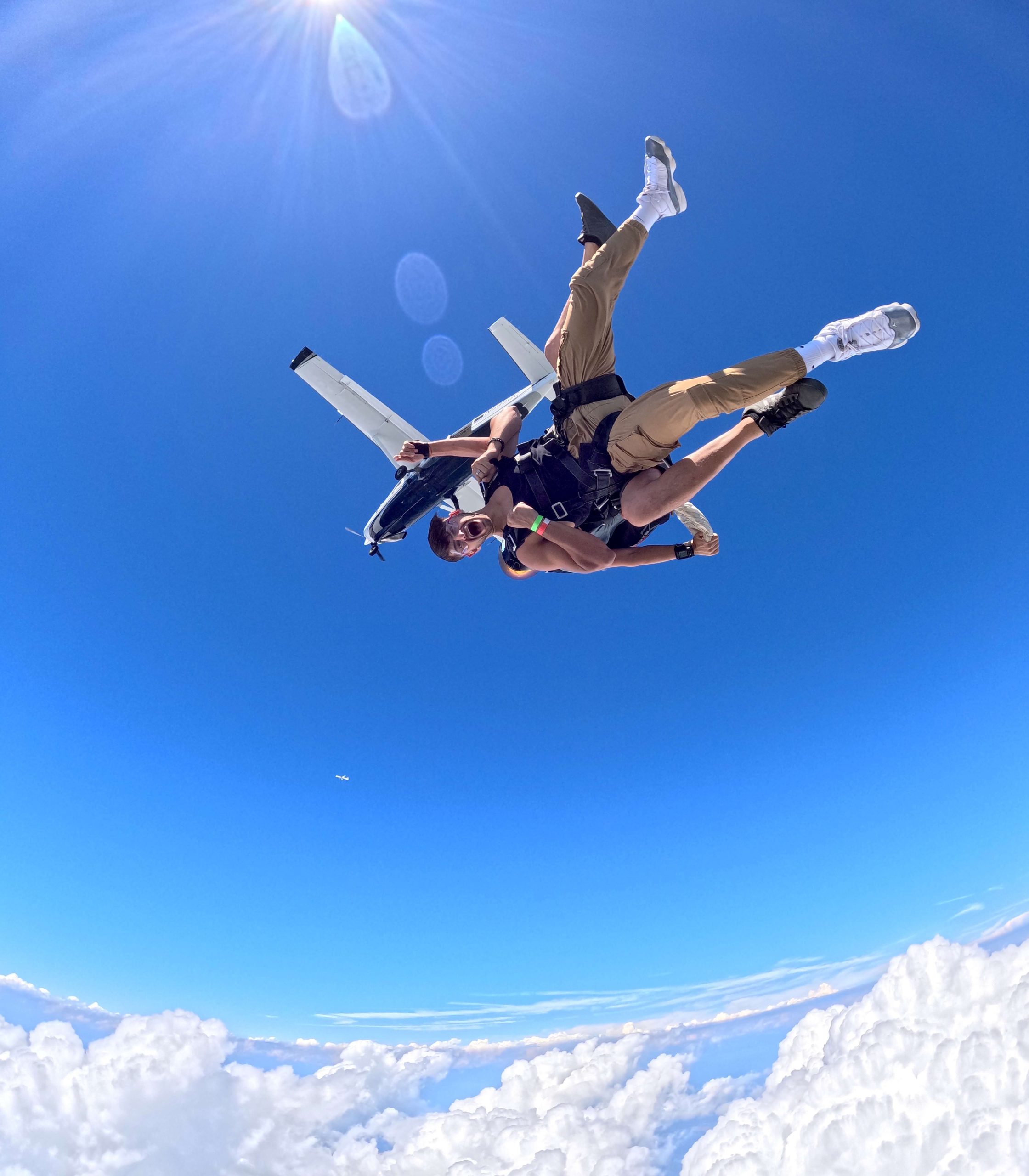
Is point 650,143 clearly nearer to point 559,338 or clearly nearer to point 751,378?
point 559,338

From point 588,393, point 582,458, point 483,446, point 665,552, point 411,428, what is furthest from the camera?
point 411,428

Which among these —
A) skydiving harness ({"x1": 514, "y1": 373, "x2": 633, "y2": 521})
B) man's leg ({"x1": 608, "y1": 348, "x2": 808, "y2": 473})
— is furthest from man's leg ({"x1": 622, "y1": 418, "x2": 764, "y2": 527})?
skydiving harness ({"x1": 514, "y1": 373, "x2": 633, "y2": 521})

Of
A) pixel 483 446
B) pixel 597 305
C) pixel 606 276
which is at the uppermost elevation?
pixel 606 276

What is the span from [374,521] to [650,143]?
52.3 feet

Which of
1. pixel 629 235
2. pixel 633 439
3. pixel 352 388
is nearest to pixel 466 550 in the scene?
pixel 633 439

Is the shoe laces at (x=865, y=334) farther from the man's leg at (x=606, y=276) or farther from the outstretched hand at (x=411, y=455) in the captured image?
the outstretched hand at (x=411, y=455)

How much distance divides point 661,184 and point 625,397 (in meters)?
2.02

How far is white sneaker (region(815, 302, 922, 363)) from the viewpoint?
4.50m

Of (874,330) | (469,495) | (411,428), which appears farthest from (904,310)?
(411,428)

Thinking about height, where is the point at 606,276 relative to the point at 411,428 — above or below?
below

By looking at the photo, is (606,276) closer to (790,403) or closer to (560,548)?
(790,403)

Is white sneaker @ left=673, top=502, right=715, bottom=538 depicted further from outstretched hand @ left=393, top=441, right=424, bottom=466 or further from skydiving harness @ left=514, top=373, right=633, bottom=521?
outstretched hand @ left=393, top=441, right=424, bottom=466

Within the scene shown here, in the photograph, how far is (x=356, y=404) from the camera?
23359mm

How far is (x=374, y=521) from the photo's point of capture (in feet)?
64.6
